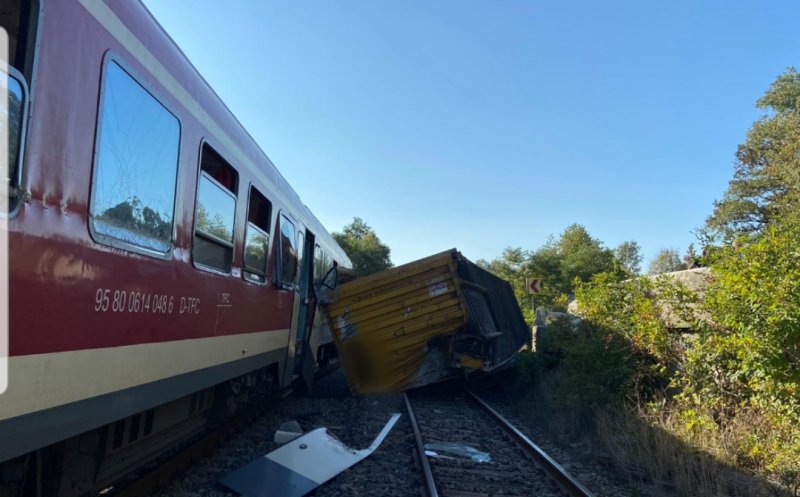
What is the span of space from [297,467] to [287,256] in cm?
312

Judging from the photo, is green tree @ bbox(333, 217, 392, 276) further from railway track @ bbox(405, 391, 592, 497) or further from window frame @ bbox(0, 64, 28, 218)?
window frame @ bbox(0, 64, 28, 218)

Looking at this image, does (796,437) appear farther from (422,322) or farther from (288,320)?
(288,320)

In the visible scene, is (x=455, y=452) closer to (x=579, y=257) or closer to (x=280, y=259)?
(x=280, y=259)

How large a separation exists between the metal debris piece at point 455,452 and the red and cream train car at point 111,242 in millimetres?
2636

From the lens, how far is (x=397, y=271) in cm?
993

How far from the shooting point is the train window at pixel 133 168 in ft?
10.1

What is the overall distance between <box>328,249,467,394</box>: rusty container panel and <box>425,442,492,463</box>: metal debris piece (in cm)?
258

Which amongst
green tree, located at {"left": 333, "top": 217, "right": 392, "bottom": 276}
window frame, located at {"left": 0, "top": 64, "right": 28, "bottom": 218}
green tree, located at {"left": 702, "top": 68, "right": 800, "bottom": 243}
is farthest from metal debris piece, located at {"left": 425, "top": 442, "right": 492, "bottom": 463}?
green tree, located at {"left": 333, "top": 217, "right": 392, "bottom": 276}

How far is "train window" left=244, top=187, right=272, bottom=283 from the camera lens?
5.93m

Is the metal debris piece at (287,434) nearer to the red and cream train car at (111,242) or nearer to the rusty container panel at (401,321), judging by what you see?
the red and cream train car at (111,242)

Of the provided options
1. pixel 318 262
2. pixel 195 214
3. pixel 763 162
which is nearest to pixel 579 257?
pixel 763 162

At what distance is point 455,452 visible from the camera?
703 cm

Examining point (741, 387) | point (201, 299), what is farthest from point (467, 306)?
point (201, 299)

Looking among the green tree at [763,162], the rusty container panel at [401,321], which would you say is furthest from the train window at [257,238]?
the green tree at [763,162]
